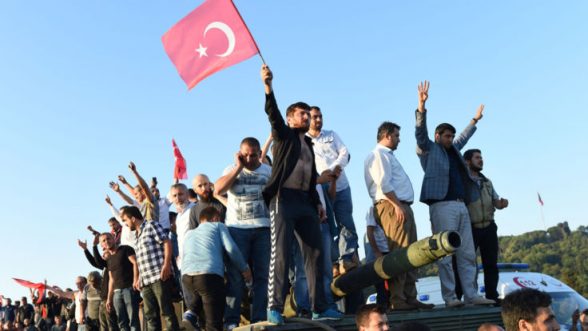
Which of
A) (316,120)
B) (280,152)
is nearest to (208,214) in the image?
(280,152)

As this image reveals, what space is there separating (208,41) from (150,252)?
8.32ft

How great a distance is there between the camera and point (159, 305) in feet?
26.8

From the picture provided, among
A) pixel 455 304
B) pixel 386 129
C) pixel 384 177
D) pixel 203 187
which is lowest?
pixel 455 304

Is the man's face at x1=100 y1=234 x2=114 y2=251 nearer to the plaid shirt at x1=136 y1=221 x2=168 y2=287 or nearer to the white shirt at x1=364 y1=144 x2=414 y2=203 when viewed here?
the plaid shirt at x1=136 y1=221 x2=168 y2=287

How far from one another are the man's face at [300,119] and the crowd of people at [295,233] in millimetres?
11

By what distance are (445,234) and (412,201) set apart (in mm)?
1264

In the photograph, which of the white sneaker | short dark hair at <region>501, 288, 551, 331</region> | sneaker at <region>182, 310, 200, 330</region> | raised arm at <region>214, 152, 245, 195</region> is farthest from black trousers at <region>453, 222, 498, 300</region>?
short dark hair at <region>501, 288, 551, 331</region>

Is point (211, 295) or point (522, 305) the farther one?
point (211, 295)

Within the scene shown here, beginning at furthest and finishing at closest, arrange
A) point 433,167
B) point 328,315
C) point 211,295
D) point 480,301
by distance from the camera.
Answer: point 433,167, point 480,301, point 211,295, point 328,315

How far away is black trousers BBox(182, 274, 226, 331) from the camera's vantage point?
6957mm

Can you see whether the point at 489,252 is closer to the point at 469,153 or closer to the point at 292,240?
the point at 469,153

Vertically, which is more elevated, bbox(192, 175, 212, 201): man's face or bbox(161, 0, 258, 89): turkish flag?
bbox(161, 0, 258, 89): turkish flag

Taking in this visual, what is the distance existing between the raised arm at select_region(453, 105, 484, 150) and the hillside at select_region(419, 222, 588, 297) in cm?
7361

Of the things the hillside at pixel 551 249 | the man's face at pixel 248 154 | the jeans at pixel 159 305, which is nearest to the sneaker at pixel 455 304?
the man's face at pixel 248 154
